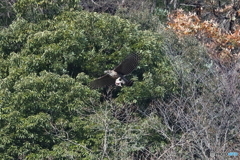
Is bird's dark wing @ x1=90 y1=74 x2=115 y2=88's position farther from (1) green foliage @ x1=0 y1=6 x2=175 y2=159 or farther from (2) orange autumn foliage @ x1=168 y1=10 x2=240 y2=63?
(2) orange autumn foliage @ x1=168 y1=10 x2=240 y2=63

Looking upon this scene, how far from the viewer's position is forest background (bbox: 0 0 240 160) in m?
13.6

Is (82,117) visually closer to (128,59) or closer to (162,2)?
(128,59)

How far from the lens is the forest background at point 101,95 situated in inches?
537

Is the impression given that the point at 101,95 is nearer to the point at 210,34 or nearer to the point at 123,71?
the point at 123,71

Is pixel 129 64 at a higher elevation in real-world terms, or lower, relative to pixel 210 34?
higher

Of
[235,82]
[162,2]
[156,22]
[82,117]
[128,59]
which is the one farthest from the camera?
[162,2]

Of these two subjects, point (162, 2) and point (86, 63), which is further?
point (162, 2)

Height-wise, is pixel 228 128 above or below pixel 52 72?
below

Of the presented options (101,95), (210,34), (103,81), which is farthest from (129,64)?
(210,34)

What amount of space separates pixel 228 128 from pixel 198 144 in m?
1.99

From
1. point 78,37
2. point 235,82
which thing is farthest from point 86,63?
point 235,82

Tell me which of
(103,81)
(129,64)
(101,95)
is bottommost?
(101,95)

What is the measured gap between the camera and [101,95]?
50.5 feet

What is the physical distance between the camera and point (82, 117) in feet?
46.6
